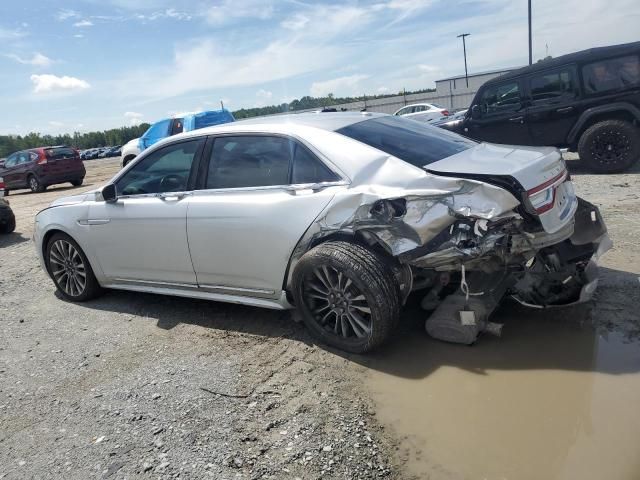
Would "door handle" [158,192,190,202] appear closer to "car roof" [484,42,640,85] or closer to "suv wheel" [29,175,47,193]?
"car roof" [484,42,640,85]

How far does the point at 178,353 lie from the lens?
3.86 m

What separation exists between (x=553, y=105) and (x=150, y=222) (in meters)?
7.88

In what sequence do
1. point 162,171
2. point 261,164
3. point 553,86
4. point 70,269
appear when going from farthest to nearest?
point 553,86
point 70,269
point 162,171
point 261,164

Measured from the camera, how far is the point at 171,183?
14.1 feet

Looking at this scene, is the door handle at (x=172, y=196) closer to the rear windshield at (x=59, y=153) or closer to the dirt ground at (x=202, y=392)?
the dirt ground at (x=202, y=392)

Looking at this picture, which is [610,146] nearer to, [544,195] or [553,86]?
[553,86]

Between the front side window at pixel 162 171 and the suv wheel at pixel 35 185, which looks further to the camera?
the suv wheel at pixel 35 185

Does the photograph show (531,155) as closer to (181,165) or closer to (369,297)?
(369,297)

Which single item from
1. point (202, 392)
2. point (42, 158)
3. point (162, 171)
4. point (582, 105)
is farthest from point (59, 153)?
point (202, 392)

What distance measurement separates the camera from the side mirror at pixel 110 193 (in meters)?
4.52

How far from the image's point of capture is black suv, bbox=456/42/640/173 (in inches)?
331

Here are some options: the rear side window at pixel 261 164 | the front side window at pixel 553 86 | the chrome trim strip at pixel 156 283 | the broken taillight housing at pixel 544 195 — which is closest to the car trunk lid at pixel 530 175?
the broken taillight housing at pixel 544 195

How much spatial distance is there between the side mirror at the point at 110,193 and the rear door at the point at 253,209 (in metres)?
0.99

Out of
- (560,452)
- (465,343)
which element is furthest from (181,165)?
(560,452)
